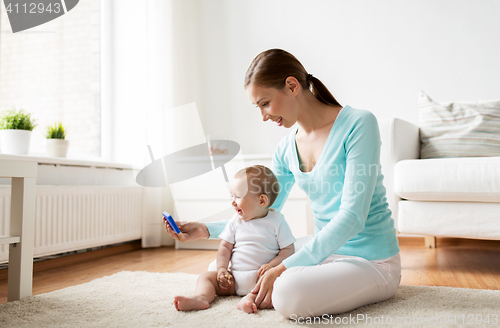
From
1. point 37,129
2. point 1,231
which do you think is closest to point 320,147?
point 1,231

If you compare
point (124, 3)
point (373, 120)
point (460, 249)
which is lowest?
point (460, 249)

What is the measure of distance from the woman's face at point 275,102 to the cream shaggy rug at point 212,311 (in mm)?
512

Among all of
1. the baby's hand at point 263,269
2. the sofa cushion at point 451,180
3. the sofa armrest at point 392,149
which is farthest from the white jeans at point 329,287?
the sofa armrest at point 392,149

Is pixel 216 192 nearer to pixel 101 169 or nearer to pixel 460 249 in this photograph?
pixel 101 169

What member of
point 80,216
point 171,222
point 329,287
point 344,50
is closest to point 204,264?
point 80,216

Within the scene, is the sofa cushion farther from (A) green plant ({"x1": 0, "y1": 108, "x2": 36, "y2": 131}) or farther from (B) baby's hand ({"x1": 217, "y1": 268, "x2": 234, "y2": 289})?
Answer: (A) green plant ({"x1": 0, "y1": 108, "x2": 36, "y2": 131})

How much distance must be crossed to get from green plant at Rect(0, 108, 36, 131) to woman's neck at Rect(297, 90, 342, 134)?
1.49m

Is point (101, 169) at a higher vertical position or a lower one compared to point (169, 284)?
higher

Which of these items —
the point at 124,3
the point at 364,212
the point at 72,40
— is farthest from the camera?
the point at 124,3

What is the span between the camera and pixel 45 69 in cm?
246

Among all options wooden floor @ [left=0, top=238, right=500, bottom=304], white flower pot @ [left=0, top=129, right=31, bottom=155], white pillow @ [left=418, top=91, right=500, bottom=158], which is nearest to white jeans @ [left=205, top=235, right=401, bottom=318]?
wooden floor @ [left=0, top=238, right=500, bottom=304]

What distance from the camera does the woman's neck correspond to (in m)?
1.18

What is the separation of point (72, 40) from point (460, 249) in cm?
273

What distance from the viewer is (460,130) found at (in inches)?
80.5
